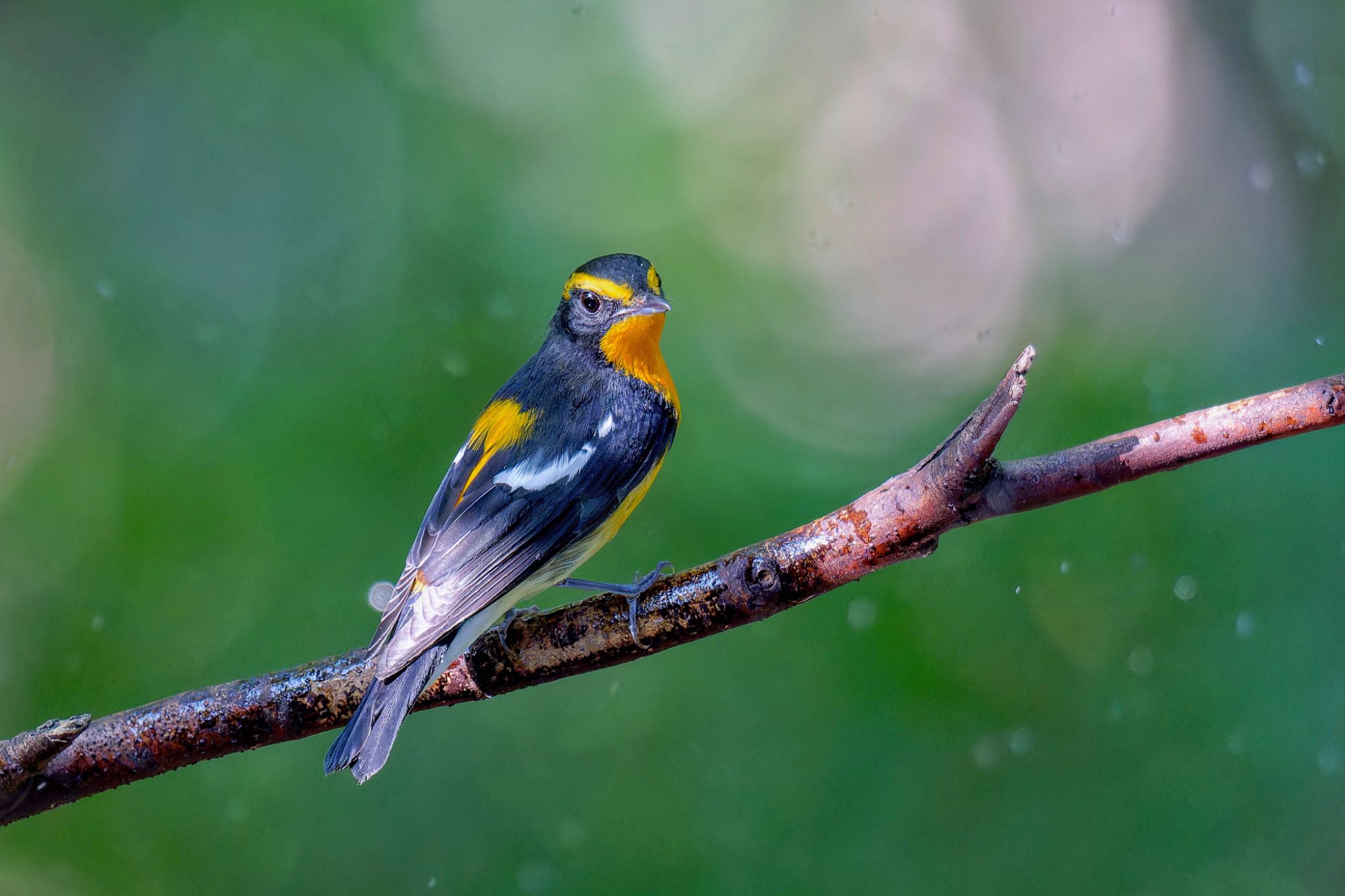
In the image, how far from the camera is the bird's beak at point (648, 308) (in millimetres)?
1977

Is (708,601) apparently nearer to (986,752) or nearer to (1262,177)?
(986,752)

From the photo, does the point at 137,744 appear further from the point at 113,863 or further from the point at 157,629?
the point at 113,863

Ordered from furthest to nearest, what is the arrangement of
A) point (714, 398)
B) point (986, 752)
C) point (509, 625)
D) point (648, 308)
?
1. point (714, 398)
2. point (986, 752)
3. point (648, 308)
4. point (509, 625)

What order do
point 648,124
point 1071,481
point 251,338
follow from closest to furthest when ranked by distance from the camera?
point 1071,481 → point 251,338 → point 648,124

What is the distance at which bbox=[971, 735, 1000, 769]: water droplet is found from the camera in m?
3.60

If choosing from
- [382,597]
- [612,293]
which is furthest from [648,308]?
[382,597]

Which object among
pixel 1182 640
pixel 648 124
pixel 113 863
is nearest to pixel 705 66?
pixel 648 124

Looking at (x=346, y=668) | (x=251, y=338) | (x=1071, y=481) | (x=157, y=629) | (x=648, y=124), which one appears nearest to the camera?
(x=1071, y=481)

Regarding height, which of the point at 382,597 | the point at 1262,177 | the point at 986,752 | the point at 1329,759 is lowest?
the point at 1329,759

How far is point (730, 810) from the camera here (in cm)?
363

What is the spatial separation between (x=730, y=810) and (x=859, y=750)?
501 mm

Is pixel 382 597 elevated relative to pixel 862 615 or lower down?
elevated

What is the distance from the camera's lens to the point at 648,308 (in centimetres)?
200

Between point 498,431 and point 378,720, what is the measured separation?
2.12 ft
